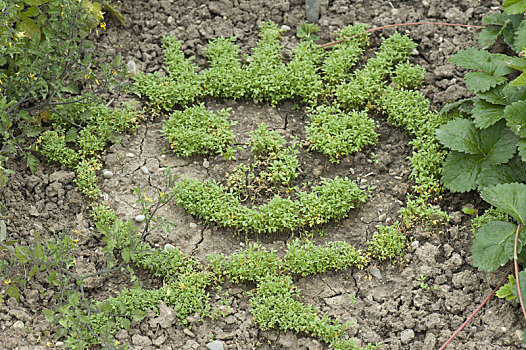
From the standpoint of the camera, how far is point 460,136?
14.4ft

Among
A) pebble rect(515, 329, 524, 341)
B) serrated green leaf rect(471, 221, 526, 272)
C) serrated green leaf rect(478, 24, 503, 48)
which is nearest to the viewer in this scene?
pebble rect(515, 329, 524, 341)

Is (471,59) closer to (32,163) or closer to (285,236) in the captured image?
(285,236)

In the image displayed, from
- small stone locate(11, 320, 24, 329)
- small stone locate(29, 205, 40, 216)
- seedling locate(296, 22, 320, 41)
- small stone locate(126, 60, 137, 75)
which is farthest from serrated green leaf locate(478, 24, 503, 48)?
small stone locate(11, 320, 24, 329)

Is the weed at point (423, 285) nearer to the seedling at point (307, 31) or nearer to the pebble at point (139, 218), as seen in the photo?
the pebble at point (139, 218)

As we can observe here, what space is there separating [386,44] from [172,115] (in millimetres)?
1911

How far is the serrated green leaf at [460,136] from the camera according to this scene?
4340 mm

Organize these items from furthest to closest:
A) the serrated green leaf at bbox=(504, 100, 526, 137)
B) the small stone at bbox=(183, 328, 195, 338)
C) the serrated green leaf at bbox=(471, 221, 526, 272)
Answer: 1. the serrated green leaf at bbox=(504, 100, 526, 137)
2. the small stone at bbox=(183, 328, 195, 338)
3. the serrated green leaf at bbox=(471, 221, 526, 272)

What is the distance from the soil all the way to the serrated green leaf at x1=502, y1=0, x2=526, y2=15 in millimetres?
664

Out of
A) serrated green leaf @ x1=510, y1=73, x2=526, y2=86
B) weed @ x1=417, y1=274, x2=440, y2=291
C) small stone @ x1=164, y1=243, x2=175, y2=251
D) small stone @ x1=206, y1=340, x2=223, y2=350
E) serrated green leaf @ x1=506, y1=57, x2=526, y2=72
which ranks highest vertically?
serrated green leaf @ x1=510, y1=73, x2=526, y2=86

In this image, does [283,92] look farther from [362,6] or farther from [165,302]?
[165,302]

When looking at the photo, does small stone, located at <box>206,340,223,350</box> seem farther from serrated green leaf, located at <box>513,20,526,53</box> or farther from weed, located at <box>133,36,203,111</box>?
serrated green leaf, located at <box>513,20,526,53</box>

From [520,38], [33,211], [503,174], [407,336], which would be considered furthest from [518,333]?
[33,211]

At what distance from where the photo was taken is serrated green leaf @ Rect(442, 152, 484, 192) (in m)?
4.33

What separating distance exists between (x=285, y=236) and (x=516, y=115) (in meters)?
1.75
